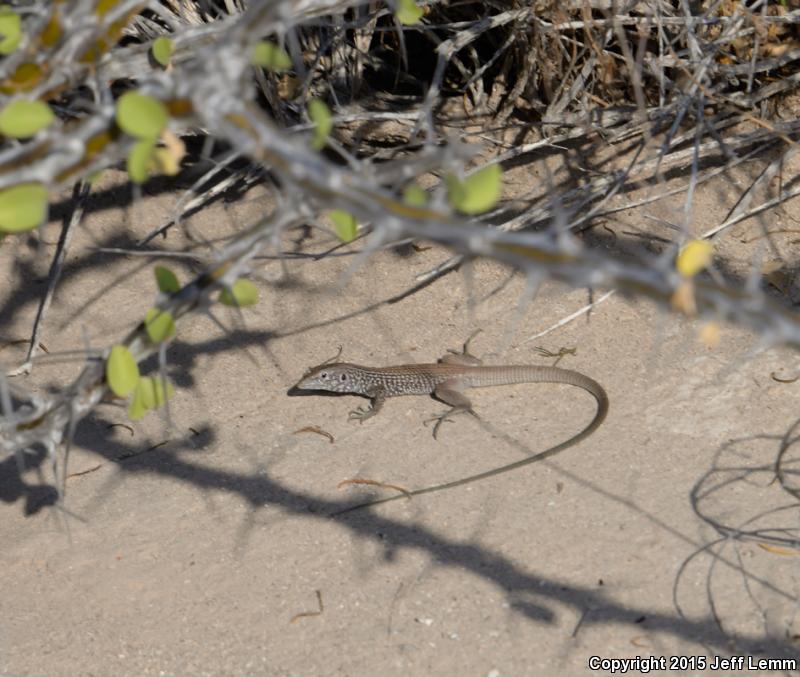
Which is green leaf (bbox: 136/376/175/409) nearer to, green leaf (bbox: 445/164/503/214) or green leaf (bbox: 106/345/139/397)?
green leaf (bbox: 106/345/139/397)

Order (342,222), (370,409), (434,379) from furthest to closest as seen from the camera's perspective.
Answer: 1. (434,379)
2. (370,409)
3. (342,222)

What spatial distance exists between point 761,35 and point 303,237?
256 cm

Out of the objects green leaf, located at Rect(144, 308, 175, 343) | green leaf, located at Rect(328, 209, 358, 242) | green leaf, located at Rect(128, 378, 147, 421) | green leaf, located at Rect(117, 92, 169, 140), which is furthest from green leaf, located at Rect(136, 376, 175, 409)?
green leaf, located at Rect(117, 92, 169, 140)

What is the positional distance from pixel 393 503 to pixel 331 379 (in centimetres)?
104

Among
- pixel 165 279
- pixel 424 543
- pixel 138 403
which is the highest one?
pixel 165 279

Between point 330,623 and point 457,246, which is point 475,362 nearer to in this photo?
point 330,623

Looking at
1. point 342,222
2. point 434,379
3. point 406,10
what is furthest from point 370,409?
point 342,222

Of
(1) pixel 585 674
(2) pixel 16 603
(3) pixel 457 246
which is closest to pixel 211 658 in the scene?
(2) pixel 16 603

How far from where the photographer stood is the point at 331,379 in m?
4.99

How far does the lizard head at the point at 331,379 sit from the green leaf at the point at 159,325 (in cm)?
226

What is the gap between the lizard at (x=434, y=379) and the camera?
188 inches

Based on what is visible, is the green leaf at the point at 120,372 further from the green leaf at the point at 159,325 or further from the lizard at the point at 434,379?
the lizard at the point at 434,379

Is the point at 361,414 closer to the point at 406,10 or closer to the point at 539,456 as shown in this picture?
the point at 539,456

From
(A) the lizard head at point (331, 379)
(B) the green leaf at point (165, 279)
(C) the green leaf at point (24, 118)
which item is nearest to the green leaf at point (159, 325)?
(B) the green leaf at point (165, 279)
